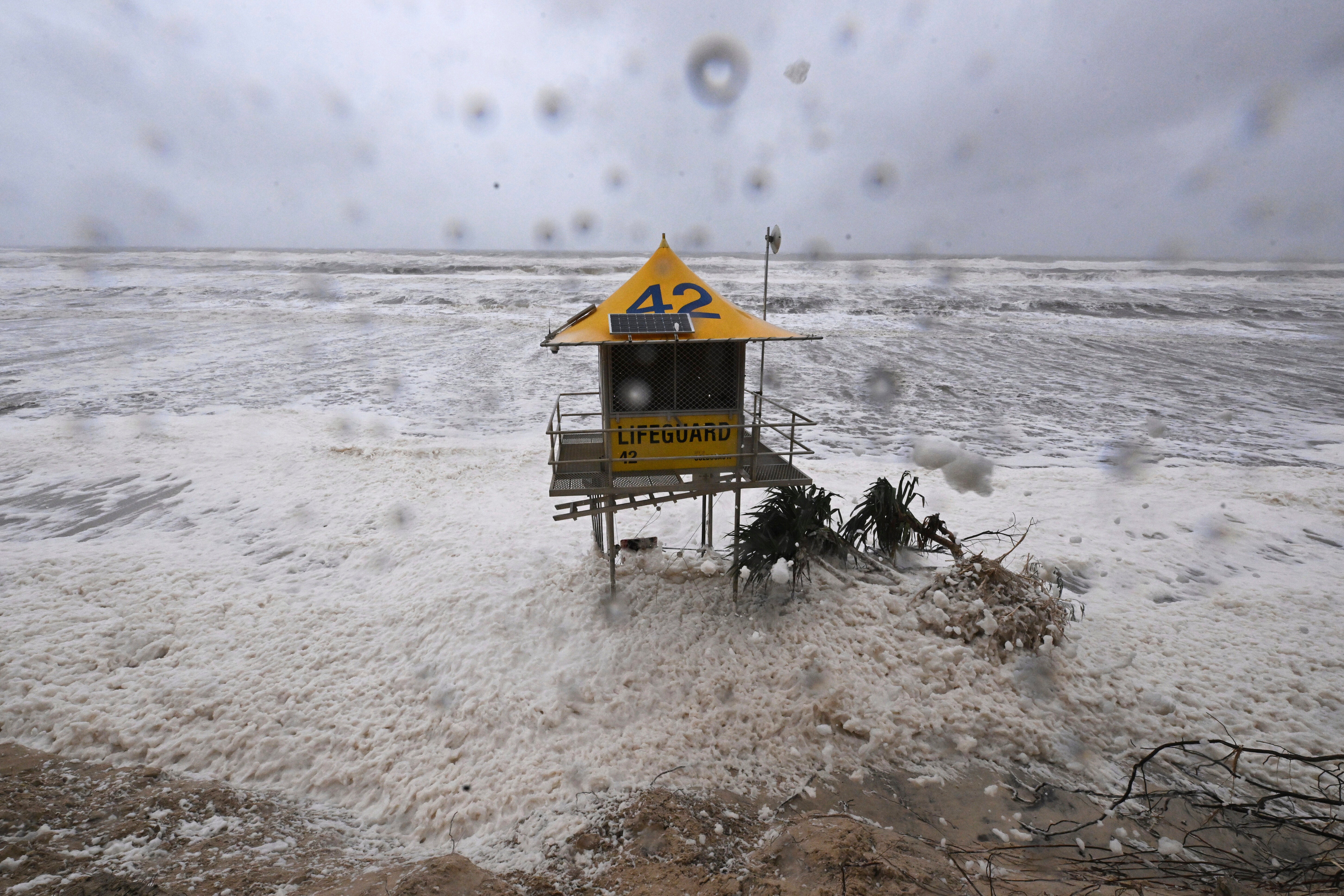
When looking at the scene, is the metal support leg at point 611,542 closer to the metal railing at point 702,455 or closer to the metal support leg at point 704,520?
the metal railing at point 702,455

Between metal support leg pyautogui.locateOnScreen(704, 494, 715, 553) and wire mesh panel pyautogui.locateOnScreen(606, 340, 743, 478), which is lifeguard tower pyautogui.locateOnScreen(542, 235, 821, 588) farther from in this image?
metal support leg pyautogui.locateOnScreen(704, 494, 715, 553)

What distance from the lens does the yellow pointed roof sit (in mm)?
7332

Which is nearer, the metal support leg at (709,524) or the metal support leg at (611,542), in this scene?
the metal support leg at (611,542)

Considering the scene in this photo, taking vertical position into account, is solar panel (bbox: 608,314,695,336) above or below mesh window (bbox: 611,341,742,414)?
above

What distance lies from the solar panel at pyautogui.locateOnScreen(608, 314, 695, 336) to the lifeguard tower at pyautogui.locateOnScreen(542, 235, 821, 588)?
0.15 feet

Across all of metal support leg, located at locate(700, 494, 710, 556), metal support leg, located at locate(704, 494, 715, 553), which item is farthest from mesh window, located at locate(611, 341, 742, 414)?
metal support leg, located at locate(704, 494, 715, 553)

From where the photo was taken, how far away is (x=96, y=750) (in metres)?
6.32

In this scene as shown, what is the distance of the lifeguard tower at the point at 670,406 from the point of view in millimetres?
7766

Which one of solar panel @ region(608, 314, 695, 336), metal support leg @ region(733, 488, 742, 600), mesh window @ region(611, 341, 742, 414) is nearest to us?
solar panel @ region(608, 314, 695, 336)

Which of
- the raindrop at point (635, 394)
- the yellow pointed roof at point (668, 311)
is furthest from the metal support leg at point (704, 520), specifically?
the yellow pointed roof at point (668, 311)

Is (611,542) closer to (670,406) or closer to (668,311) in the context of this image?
(670,406)

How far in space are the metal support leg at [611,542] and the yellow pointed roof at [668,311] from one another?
2103 millimetres

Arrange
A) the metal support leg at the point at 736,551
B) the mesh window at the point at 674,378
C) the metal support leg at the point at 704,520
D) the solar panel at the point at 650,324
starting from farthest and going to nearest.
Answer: the metal support leg at the point at 704,520 < the metal support leg at the point at 736,551 < the mesh window at the point at 674,378 < the solar panel at the point at 650,324

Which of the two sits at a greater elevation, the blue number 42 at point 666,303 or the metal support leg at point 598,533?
the blue number 42 at point 666,303
